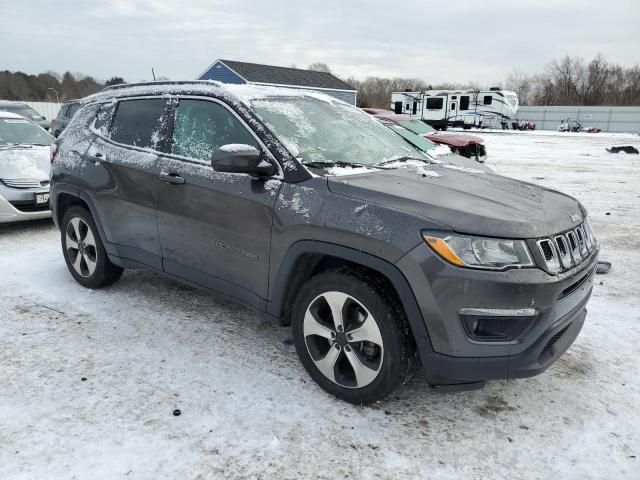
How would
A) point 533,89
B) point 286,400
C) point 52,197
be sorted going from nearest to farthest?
1. point 286,400
2. point 52,197
3. point 533,89

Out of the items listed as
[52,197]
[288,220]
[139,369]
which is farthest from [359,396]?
[52,197]

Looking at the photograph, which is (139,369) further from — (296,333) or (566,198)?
(566,198)

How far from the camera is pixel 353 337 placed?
267 cm

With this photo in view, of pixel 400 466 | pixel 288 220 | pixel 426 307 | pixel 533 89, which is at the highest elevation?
pixel 533 89

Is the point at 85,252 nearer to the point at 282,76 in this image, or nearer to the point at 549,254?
the point at 549,254

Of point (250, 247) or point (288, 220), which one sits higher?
point (288, 220)

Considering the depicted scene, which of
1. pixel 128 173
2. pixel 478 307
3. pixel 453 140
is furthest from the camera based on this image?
pixel 453 140

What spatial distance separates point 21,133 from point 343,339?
279 inches

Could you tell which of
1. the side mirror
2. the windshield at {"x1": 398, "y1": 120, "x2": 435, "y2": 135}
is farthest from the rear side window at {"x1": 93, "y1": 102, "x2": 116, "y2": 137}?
the windshield at {"x1": 398, "y1": 120, "x2": 435, "y2": 135}

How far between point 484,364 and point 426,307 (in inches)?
15.1

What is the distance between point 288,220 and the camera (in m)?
2.79

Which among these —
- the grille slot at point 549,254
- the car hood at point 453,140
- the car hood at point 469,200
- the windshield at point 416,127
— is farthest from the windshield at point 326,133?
the windshield at point 416,127

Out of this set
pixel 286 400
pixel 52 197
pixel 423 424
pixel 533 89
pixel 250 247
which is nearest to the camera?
pixel 423 424

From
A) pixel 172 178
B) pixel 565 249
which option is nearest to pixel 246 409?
→ pixel 172 178
